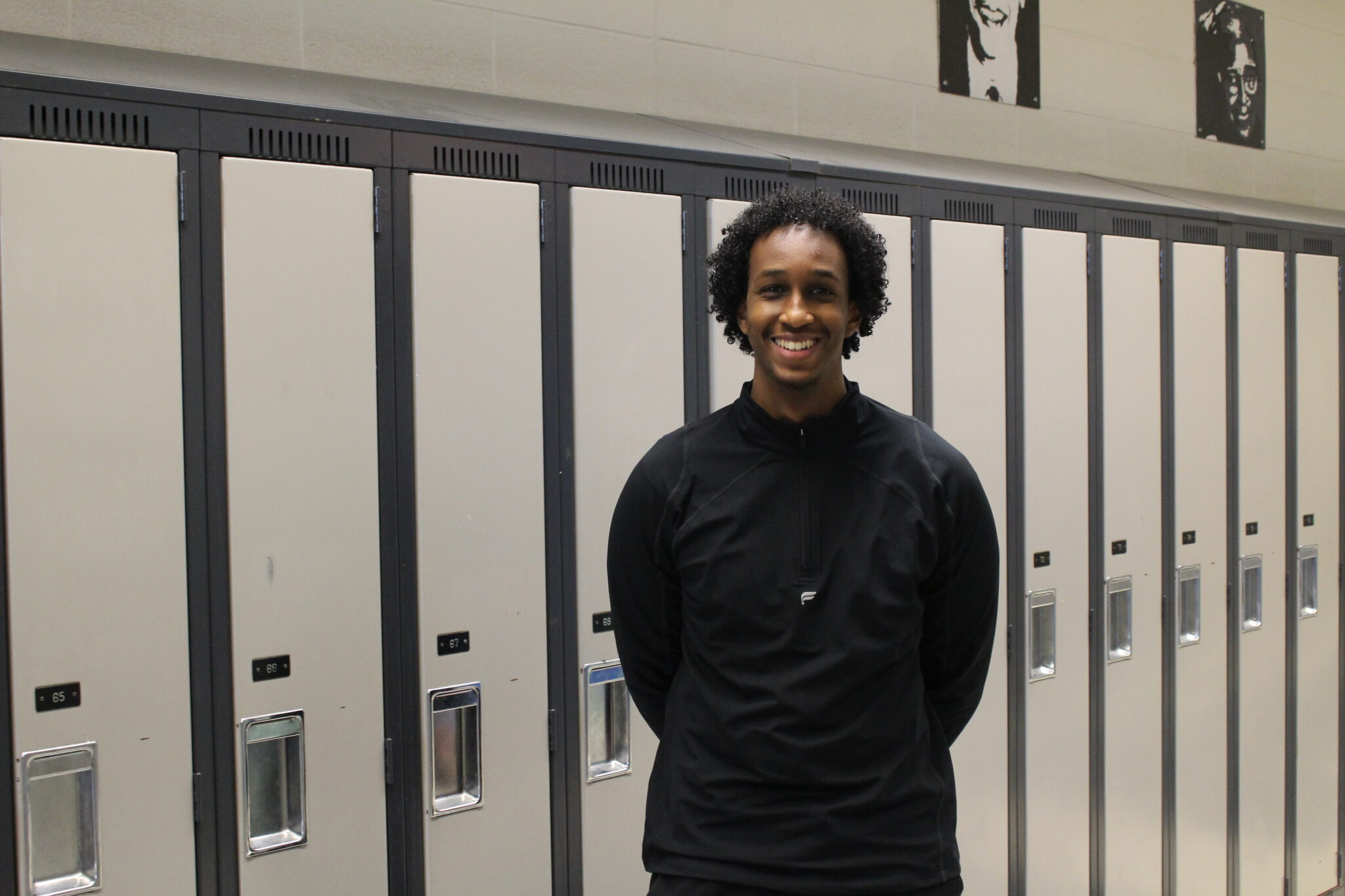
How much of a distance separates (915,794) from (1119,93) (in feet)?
11.1

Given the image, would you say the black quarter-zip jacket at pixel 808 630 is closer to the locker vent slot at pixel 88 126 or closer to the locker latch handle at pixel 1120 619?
the locker vent slot at pixel 88 126

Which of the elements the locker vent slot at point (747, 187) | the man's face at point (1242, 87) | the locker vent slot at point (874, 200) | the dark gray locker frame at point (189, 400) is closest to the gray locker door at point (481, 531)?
the dark gray locker frame at point (189, 400)

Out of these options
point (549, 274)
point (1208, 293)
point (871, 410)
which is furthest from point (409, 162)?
point (1208, 293)

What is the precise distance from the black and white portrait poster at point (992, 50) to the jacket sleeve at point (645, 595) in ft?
8.29

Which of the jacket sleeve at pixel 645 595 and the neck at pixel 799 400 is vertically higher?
the neck at pixel 799 400

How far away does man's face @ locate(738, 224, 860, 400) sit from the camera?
1.28 meters

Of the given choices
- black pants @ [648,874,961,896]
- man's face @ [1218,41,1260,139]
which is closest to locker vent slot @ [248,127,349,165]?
black pants @ [648,874,961,896]

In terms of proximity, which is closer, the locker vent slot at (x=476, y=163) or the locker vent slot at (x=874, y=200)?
the locker vent slot at (x=476, y=163)

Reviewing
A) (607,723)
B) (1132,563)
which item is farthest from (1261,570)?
(607,723)

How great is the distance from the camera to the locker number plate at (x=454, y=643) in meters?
2.09

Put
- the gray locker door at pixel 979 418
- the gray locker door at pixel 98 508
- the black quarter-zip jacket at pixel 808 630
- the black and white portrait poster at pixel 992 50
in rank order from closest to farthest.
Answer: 1. the black quarter-zip jacket at pixel 808 630
2. the gray locker door at pixel 98 508
3. the gray locker door at pixel 979 418
4. the black and white portrait poster at pixel 992 50

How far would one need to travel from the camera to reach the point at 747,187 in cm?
243

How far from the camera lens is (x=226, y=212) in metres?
1.84

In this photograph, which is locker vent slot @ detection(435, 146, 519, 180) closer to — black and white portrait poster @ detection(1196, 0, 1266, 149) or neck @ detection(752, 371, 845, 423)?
neck @ detection(752, 371, 845, 423)
